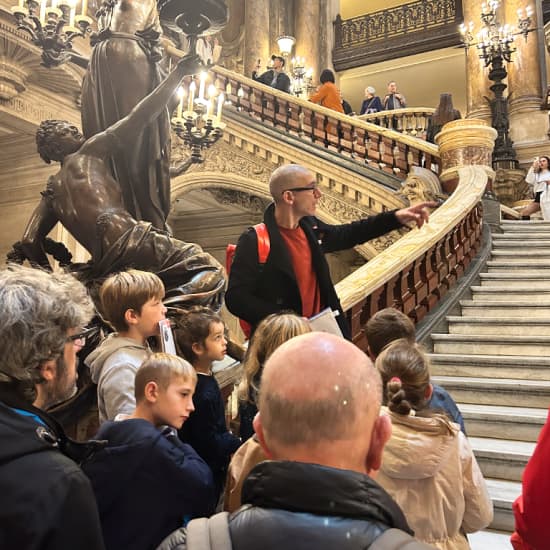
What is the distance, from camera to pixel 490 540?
2436mm

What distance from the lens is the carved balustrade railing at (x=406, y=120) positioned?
12820mm

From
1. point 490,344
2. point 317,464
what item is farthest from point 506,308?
point 317,464

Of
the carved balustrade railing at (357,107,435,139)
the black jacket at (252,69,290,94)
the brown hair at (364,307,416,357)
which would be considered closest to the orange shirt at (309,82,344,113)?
the black jacket at (252,69,290,94)

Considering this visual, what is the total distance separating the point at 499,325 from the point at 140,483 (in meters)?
3.94

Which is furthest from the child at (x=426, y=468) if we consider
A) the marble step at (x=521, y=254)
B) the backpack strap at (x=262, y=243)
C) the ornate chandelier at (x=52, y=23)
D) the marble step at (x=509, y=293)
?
the marble step at (x=521, y=254)

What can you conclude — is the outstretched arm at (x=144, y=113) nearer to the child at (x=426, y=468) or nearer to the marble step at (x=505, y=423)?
the child at (x=426, y=468)

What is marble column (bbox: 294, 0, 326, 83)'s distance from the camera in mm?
15250

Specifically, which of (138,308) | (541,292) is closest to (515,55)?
(541,292)

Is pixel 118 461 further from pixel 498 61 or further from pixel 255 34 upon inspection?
pixel 255 34

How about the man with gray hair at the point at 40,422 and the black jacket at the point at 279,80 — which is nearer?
the man with gray hair at the point at 40,422

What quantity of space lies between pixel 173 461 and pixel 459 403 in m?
2.78

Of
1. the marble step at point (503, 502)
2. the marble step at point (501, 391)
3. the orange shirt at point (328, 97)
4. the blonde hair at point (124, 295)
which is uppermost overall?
the orange shirt at point (328, 97)

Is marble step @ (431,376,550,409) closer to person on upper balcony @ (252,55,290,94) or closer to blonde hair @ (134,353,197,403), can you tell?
blonde hair @ (134,353,197,403)

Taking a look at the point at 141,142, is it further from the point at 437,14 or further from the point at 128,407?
the point at 437,14
